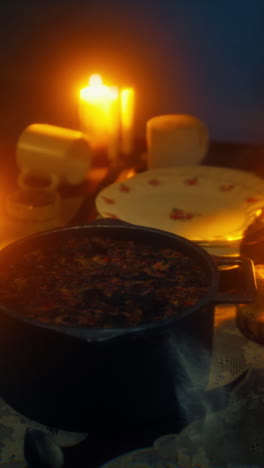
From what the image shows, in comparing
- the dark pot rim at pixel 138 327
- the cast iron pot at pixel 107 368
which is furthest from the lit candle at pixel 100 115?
the cast iron pot at pixel 107 368

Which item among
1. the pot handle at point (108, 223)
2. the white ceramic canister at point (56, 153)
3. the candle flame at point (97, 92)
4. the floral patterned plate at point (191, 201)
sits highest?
the candle flame at point (97, 92)

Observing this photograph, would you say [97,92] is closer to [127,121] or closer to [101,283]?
[127,121]

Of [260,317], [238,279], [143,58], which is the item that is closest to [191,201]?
[238,279]

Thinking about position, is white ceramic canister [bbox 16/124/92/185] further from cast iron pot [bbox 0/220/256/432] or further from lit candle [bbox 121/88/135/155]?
cast iron pot [bbox 0/220/256/432]

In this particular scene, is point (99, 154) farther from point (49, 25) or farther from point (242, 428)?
point (242, 428)

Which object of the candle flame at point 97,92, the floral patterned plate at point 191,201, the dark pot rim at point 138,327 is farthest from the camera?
the candle flame at point 97,92

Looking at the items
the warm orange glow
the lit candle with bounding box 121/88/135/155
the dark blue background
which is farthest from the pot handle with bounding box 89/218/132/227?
the dark blue background

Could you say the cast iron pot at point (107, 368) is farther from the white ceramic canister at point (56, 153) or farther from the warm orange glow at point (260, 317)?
the white ceramic canister at point (56, 153)
